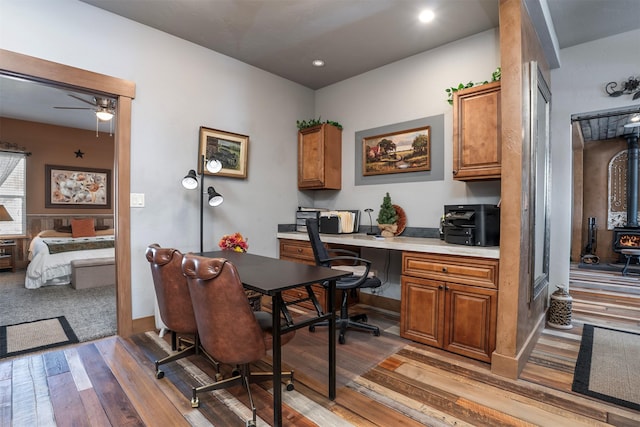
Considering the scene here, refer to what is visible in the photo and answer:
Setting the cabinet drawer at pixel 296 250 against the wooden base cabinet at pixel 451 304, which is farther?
the cabinet drawer at pixel 296 250

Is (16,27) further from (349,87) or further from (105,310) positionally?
(349,87)

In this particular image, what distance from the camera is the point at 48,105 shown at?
496 cm

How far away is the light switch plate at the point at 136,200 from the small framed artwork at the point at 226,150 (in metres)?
0.62

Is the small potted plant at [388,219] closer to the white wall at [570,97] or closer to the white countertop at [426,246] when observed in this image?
the white countertop at [426,246]

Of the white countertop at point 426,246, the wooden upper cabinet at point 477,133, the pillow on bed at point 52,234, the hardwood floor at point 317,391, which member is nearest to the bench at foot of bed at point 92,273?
the pillow on bed at point 52,234

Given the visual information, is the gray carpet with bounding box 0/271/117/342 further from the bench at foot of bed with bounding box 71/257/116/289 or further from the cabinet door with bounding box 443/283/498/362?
the cabinet door with bounding box 443/283/498/362

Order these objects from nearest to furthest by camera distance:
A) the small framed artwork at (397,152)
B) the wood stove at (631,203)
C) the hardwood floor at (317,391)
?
the hardwood floor at (317,391) < the small framed artwork at (397,152) < the wood stove at (631,203)

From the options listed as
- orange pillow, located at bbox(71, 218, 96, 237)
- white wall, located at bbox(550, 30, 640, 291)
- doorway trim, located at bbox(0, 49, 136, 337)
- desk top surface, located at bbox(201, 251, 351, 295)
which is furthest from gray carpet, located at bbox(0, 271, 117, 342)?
white wall, located at bbox(550, 30, 640, 291)

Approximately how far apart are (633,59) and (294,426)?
4051 millimetres

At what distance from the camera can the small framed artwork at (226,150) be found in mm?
3332

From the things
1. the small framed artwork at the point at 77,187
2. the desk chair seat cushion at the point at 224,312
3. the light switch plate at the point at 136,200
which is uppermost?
the small framed artwork at the point at 77,187

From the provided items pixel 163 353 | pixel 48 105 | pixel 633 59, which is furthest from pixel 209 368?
pixel 48 105

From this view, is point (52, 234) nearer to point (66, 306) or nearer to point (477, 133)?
point (66, 306)

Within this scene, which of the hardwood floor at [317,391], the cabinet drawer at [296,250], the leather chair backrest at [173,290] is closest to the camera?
the hardwood floor at [317,391]
